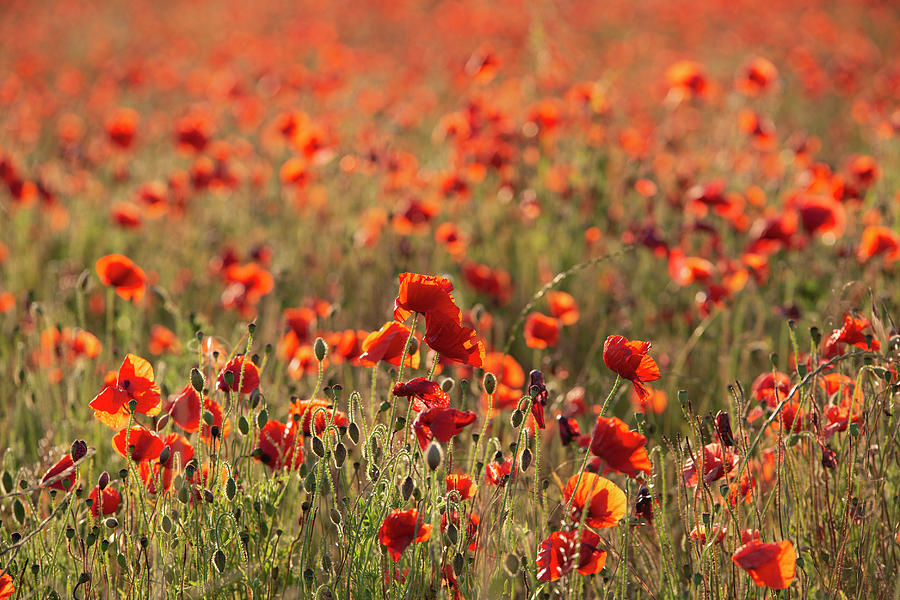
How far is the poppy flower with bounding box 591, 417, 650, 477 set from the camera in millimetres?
1390

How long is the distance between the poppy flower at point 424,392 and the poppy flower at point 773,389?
0.62 m

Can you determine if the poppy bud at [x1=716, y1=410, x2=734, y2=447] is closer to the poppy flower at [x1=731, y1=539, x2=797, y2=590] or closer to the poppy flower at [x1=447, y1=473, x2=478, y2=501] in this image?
the poppy flower at [x1=731, y1=539, x2=797, y2=590]

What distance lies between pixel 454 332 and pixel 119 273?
1.20m

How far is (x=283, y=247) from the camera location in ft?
13.4

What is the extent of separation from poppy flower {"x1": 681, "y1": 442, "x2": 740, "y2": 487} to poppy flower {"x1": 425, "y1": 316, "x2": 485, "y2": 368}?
42cm

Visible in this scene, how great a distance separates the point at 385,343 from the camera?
5.08 ft

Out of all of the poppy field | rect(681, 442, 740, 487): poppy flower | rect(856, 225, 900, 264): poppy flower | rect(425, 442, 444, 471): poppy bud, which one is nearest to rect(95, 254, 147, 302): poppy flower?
the poppy field

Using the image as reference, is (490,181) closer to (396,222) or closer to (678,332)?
(396,222)

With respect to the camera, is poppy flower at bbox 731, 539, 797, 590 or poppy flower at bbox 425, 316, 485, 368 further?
poppy flower at bbox 425, 316, 485, 368

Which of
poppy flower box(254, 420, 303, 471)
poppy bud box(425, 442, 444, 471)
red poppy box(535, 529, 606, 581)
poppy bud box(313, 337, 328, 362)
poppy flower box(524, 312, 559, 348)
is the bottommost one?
poppy flower box(524, 312, 559, 348)

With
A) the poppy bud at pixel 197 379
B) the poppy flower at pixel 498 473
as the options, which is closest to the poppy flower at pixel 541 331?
the poppy flower at pixel 498 473

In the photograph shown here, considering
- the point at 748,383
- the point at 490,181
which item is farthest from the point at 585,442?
the point at 490,181

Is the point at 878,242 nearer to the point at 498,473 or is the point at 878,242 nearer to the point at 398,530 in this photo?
the point at 498,473

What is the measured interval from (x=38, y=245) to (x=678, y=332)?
2.75m
